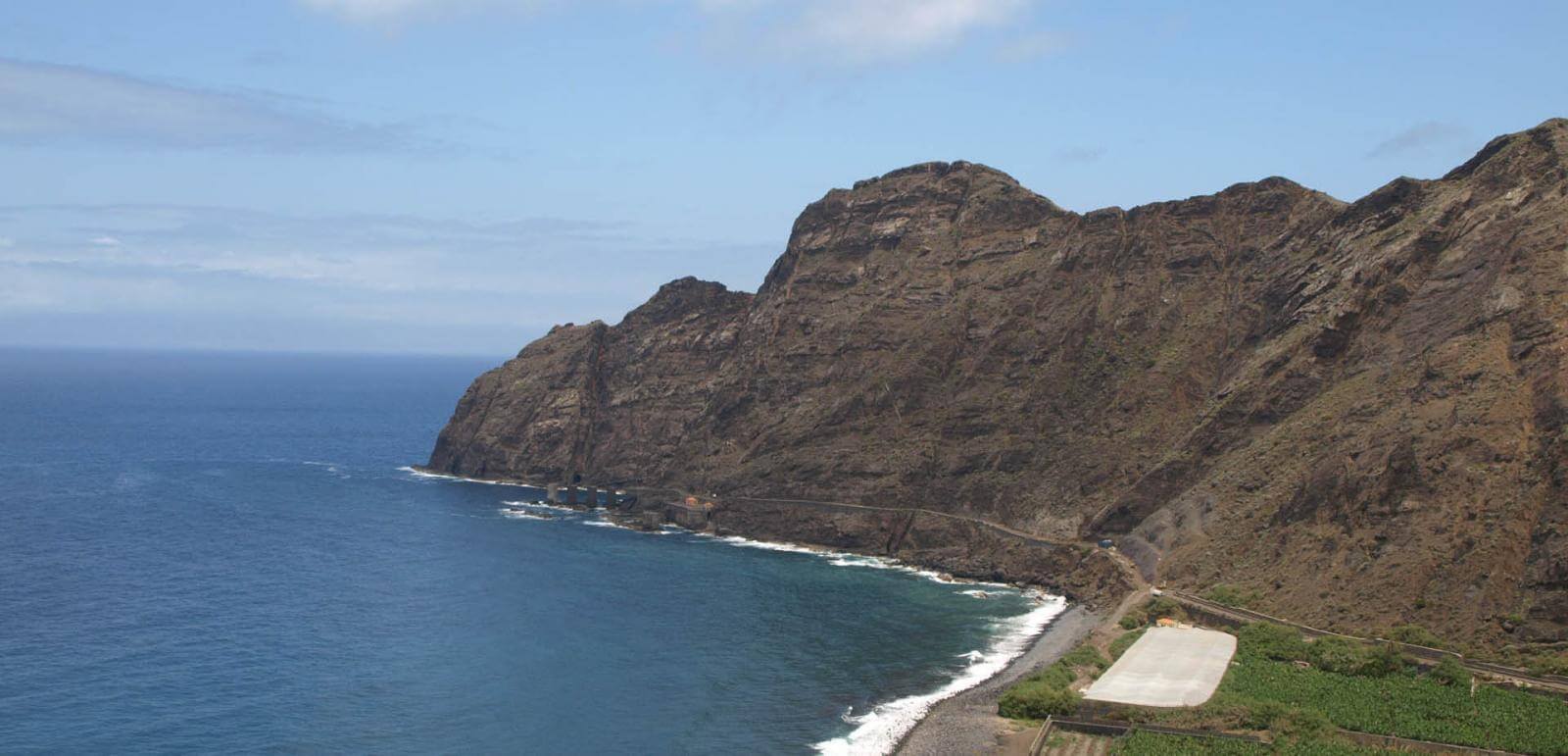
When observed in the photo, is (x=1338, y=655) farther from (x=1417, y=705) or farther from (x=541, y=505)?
(x=541, y=505)

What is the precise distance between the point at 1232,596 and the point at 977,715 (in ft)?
97.0

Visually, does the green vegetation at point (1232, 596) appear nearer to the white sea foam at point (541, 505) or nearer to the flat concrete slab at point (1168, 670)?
the flat concrete slab at point (1168, 670)

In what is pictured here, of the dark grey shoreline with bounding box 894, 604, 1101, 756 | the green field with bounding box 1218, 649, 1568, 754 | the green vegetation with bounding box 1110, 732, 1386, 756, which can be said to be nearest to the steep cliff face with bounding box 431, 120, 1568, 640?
the green field with bounding box 1218, 649, 1568, 754

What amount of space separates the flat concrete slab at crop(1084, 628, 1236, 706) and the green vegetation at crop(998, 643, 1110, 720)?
1564 mm

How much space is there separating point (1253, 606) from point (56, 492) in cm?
14277

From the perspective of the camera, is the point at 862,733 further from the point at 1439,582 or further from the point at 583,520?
the point at 583,520

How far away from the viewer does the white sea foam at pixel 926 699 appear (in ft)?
243

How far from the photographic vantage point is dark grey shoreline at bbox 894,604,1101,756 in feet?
236

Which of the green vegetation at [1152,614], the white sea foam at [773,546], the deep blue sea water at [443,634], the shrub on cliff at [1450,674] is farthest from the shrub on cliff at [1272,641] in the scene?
the white sea foam at [773,546]

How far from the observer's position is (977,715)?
3063 inches

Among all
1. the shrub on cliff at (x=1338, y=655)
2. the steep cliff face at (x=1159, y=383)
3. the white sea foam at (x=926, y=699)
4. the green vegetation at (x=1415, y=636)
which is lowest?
the white sea foam at (x=926, y=699)

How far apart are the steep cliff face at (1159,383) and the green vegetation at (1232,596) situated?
4.95 ft

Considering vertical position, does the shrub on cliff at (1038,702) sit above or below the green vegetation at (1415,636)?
below

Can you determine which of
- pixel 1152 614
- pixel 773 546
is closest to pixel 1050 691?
pixel 1152 614
